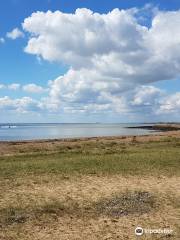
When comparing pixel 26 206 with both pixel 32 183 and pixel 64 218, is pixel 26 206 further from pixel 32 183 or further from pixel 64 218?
pixel 32 183

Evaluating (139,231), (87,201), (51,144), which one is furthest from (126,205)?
(51,144)

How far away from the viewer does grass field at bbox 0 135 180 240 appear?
961 cm

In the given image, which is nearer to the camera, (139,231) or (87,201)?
(139,231)

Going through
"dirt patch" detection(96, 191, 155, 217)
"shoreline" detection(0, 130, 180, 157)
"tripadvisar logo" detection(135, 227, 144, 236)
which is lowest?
"tripadvisar logo" detection(135, 227, 144, 236)

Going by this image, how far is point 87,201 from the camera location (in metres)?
12.4

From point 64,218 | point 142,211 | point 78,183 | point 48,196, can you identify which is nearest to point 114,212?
point 142,211

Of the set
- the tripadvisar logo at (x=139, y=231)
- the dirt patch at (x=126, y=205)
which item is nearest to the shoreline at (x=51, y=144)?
the dirt patch at (x=126, y=205)

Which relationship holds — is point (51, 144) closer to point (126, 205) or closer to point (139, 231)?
point (126, 205)

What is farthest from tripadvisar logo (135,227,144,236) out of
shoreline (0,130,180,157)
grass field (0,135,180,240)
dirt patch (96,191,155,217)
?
shoreline (0,130,180,157)

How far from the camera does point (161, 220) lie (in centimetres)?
1028

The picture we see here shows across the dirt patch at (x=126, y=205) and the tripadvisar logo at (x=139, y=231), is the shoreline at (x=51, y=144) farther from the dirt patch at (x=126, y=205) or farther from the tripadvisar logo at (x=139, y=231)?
the tripadvisar logo at (x=139, y=231)

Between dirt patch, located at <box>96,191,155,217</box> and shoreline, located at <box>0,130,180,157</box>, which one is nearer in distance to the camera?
dirt patch, located at <box>96,191,155,217</box>

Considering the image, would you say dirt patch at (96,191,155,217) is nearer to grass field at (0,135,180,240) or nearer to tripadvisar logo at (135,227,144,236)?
grass field at (0,135,180,240)

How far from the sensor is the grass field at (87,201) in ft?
31.5
